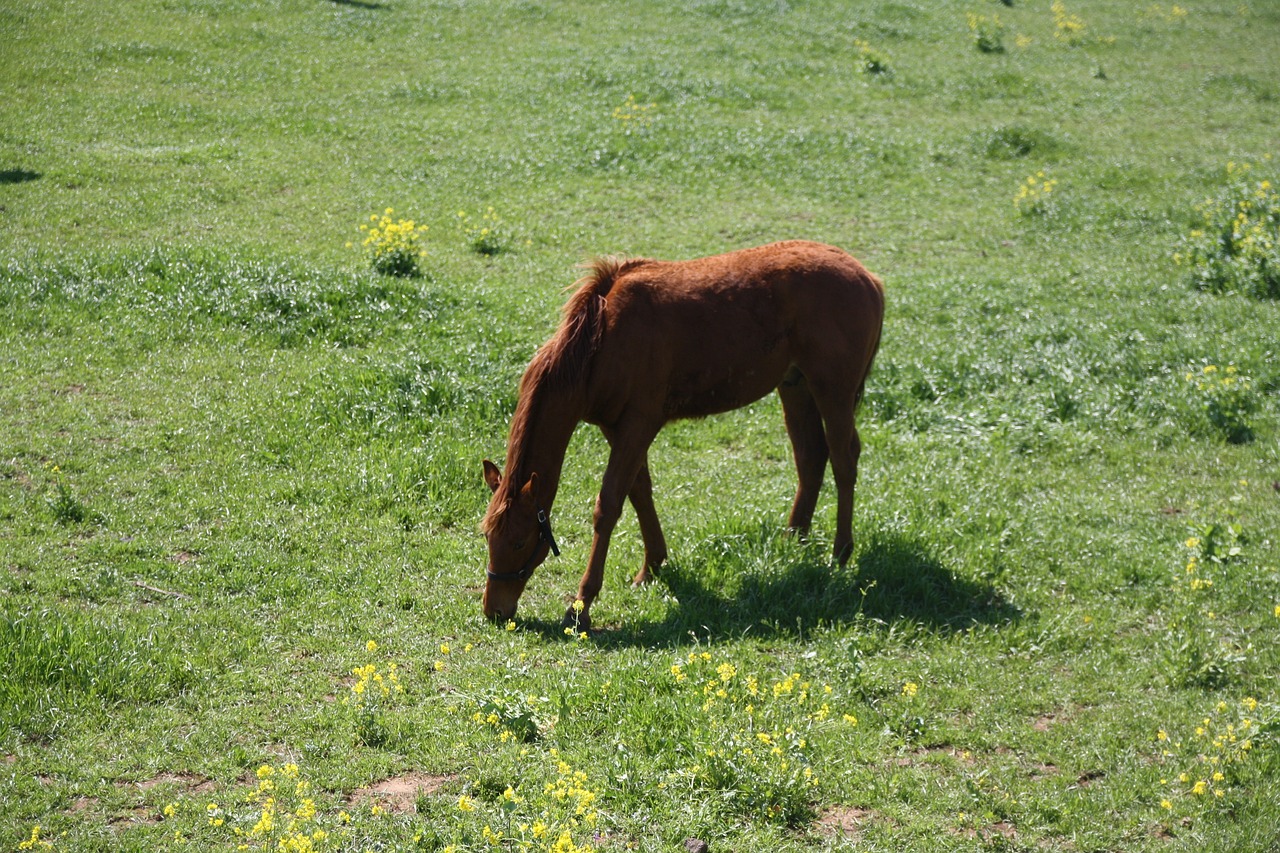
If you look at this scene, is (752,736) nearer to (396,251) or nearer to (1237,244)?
(396,251)

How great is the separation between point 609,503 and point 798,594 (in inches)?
59.7

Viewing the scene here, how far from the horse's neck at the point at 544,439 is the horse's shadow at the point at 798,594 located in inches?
39.6

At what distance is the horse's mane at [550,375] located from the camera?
7.48m

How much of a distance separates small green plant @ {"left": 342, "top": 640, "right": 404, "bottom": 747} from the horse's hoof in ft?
4.31

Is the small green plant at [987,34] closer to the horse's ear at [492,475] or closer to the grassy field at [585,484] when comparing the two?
the grassy field at [585,484]

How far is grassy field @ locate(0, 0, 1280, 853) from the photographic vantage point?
5.88 meters

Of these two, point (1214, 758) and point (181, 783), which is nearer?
point (181, 783)

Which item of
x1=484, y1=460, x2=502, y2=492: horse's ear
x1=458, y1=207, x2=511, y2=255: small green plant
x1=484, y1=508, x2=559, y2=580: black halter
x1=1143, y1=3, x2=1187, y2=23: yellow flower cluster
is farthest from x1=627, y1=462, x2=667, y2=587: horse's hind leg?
x1=1143, y1=3, x2=1187, y2=23: yellow flower cluster

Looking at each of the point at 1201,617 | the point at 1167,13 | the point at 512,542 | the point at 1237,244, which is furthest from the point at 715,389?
the point at 1167,13

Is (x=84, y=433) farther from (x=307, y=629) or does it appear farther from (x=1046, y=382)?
(x=1046, y=382)

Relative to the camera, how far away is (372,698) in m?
6.35

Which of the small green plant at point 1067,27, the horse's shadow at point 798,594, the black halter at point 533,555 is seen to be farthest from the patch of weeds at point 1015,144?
the black halter at point 533,555

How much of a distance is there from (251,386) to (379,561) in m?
3.25

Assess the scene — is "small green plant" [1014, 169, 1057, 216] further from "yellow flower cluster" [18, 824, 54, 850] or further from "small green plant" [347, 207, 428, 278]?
"yellow flower cluster" [18, 824, 54, 850]
